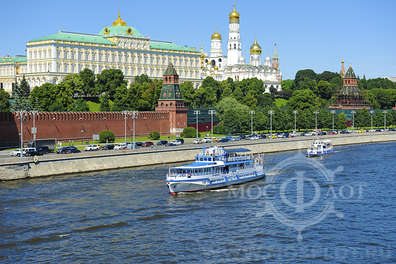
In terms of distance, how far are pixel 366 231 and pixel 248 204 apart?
1220 centimetres

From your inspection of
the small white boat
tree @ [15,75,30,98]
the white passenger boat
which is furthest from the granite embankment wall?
tree @ [15,75,30,98]

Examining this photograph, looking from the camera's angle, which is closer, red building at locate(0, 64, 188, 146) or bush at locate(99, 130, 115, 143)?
red building at locate(0, 64, 188, 146)

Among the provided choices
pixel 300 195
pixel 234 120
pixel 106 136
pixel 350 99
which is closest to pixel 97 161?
pixel 300 195

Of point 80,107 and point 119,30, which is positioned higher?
point 119,30

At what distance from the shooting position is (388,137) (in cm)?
13050

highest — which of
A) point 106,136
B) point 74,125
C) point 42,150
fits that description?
point 74,125

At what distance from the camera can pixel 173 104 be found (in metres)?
122

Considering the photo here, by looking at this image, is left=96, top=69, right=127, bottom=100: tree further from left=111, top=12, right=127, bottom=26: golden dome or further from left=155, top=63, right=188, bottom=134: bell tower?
left=111, top=12, right=127, bottom=26: golden dome

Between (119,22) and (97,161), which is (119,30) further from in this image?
(97,161)

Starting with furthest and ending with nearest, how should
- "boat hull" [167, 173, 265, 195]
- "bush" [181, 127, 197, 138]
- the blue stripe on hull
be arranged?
1. "bush" [181, 127, 197, 138]
2. the blue stripe on hull
3. "boat hull" [167, 173, 265, 195]

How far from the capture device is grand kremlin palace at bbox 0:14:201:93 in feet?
559

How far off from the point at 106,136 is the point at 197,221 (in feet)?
179

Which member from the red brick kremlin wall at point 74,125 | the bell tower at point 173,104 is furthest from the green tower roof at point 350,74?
the red brick kremlin wall at point 74,125

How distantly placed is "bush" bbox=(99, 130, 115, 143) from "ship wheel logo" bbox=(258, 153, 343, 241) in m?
30.2
